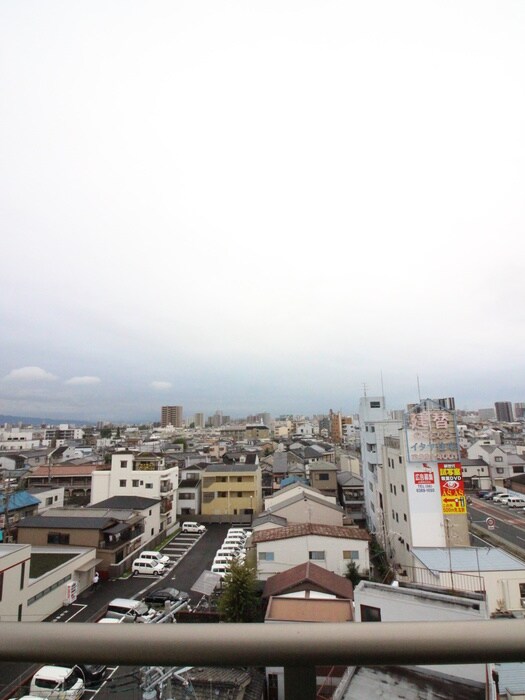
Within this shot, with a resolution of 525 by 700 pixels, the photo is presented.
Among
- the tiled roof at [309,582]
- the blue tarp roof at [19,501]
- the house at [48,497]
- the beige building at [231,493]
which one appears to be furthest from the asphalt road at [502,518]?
the blue tarp roof at [19,501]

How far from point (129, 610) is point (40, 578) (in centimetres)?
251

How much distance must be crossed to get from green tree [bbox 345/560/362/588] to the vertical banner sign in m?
3.08

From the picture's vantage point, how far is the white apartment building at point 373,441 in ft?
52.5

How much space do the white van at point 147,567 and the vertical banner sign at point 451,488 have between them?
943cm

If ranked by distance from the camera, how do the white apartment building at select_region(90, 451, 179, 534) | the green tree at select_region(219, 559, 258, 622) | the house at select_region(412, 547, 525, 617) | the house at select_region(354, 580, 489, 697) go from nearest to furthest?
the house at select_region(354, 580, 489, 697) → the house at select_region(412, 547, 525, 617) → the green tree at select_region(219, 559, 258, 622) → the white apartment building at select_region(90, 451, 179, 534)

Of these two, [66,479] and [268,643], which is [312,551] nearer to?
[268,643]

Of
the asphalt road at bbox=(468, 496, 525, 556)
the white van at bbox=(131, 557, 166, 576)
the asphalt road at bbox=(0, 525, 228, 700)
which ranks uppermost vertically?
the white van at bbox=(131, 557, 166, 576)

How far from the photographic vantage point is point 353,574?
38.0 ft

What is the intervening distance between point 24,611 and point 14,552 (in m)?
1.61

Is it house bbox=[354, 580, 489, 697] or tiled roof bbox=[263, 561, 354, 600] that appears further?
tiled roof bbox=[263, 561, 354, 600]

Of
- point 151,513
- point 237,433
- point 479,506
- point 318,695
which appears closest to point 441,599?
point 318,695

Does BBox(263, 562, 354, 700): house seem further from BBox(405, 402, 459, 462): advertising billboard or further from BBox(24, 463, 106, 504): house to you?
BBox(24, 463, 106, 504): house

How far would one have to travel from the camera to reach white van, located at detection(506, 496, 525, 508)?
22.4 metres

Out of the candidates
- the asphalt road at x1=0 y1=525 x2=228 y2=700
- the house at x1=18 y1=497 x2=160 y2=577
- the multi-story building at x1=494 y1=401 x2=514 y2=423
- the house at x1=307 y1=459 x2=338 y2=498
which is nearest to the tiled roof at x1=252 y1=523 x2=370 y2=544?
the asphalt road at x1=0 y1=525 x2=228 y2=700
